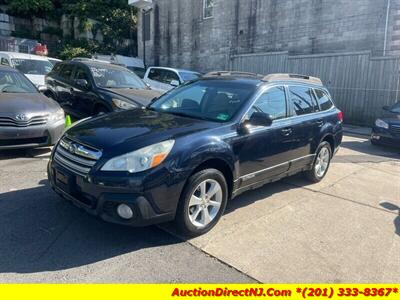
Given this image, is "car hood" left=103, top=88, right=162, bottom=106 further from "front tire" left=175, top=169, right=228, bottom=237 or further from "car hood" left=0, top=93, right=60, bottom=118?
"front tire" left=175, top=169, right=228, bottom=237

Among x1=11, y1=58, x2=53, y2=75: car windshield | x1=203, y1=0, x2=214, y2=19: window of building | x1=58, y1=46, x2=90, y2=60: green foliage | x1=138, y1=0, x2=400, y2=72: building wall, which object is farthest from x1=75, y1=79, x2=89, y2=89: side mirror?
x1=58, y1=46, x2=90, y2=60: green foliage

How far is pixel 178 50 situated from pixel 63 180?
19944mm

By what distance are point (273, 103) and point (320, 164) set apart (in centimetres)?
179

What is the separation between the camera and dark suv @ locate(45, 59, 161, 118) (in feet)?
25.0

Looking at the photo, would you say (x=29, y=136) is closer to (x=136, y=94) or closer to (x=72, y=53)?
(x=136, y=94)

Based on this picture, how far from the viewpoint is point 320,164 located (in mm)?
5844

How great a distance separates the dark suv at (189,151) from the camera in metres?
3.22

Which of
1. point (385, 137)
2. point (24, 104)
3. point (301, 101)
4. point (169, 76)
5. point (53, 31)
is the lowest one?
point (385, 137)

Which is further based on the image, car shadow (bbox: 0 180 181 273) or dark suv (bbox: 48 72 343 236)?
dark suv (bbox: 48 72 343 236)

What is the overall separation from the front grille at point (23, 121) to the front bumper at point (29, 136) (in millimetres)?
54

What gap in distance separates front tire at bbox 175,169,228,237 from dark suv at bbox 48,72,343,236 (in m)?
0.01

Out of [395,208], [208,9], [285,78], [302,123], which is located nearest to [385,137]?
[395,208]
